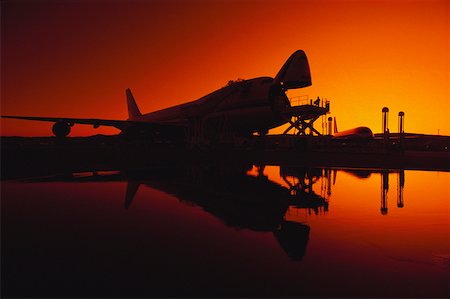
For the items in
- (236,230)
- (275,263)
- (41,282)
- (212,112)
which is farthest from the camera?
(212,112)

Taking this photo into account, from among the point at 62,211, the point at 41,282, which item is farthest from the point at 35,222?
the point at 41,282

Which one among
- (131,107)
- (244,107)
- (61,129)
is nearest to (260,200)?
(244,107)

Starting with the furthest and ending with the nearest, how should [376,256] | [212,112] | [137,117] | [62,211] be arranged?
1. [137,117]
2. [212,112]
3. [62,211]
4. [376,256]

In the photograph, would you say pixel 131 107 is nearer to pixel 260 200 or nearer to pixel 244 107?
pixel 244 107

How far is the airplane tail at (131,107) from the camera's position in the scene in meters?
60.3

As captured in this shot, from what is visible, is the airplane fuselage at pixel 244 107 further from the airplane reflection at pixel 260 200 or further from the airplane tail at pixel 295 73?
the airplane reflection at pixel 260 200

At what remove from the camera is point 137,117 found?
58.0m

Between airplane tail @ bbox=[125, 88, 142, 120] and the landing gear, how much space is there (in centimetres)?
3026

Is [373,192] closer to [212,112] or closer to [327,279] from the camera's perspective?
[327,279]

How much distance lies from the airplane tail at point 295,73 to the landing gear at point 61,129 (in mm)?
20994

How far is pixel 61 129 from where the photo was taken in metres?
29.3

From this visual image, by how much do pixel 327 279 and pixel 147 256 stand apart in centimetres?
238

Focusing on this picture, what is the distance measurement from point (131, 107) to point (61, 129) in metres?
32.9

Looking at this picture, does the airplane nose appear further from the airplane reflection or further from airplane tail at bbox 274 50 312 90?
the airplane reflection
